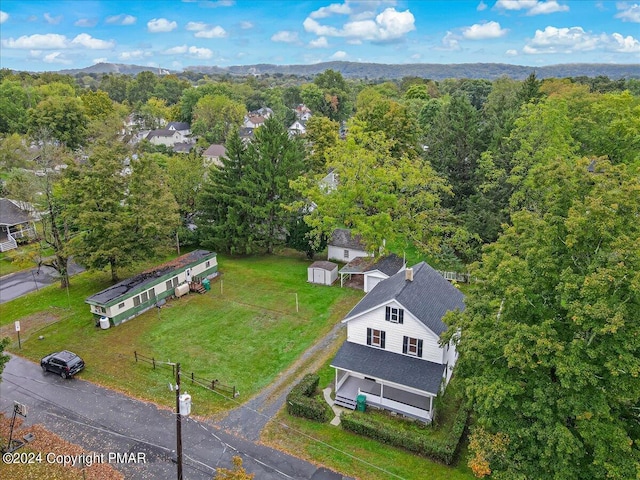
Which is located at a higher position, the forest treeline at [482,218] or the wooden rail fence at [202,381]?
the forest treeline at [482,218]

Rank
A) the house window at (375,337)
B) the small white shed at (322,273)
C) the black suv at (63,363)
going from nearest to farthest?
the house window at (375,337)
the black suv at (63,363)
the small white shed at (322,273)

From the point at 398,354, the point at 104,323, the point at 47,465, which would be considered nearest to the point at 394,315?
the point at 398,354

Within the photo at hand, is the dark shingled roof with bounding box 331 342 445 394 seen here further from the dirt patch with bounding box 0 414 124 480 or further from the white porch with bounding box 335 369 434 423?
the dirt patch with bounding box 0 414 124 480

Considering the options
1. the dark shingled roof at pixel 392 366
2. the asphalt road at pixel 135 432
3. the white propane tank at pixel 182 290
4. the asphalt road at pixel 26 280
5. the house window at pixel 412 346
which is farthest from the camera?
the asphalt road at pixel 26 280

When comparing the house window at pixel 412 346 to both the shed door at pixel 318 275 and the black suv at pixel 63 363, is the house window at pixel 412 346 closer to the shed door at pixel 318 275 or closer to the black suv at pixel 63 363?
the shed door at pixel 318 275

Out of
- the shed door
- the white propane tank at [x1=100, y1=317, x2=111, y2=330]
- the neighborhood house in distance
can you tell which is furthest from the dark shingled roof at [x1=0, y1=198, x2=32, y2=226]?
the shed door

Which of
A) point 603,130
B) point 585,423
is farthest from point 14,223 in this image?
point 603,130

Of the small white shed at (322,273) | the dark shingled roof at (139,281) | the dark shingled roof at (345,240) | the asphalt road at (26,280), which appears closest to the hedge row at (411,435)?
the small white shed at (322,273)

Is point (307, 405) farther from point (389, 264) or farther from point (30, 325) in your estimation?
point (30, 325)
